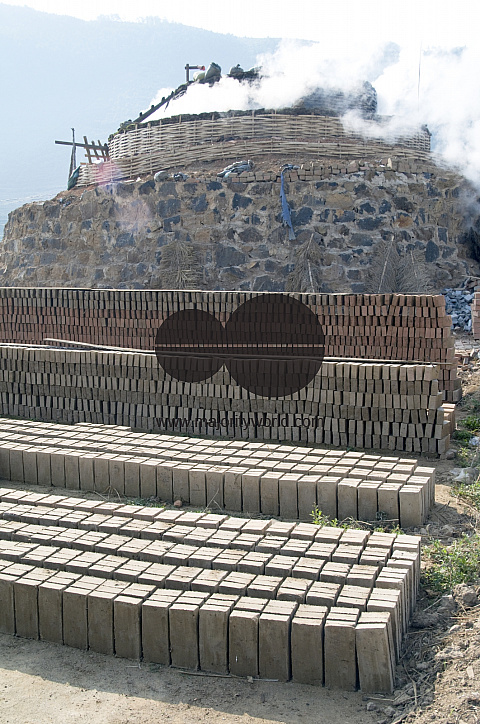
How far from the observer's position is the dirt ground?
3.41m

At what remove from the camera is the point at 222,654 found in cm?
378

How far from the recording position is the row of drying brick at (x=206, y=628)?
3.61 meters

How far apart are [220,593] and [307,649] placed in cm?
62

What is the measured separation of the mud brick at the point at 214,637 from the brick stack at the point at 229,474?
1.98m

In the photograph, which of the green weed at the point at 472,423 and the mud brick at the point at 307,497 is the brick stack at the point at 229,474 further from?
the green weed at the point at 472,423

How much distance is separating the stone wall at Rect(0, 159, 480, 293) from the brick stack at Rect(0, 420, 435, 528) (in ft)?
21.0

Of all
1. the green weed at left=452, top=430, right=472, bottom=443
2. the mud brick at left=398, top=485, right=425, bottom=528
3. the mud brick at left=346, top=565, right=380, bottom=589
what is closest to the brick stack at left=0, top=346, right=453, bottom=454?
the green weed at left=452, top=430, right=472, bottom=443

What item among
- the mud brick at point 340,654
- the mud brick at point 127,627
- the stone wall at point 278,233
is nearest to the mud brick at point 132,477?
the mud brick at point 127,627

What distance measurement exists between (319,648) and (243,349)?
5.17 meters

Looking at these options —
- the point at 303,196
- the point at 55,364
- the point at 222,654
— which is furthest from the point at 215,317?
the point at 222,654

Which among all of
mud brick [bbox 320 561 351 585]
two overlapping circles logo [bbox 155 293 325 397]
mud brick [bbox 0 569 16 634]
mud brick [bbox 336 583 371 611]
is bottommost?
mud brick [bbox 0 569 16 634]

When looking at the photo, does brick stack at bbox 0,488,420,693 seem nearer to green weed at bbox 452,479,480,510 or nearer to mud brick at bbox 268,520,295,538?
mud brick at bbox 268,520,295,538

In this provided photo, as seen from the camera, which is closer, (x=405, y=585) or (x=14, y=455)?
(x=405, y=585)

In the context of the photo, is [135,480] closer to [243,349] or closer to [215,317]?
[243,349]
